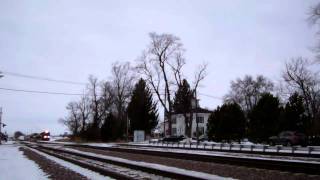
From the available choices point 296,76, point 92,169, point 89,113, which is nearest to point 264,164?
point 92,169

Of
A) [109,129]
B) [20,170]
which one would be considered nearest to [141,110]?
[109,129]

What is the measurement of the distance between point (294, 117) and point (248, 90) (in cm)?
5244

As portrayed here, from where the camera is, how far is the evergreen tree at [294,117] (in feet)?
160

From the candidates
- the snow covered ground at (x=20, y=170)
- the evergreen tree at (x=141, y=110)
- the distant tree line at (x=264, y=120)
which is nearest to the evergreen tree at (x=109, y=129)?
the evergreen tree at (x=141, y=110)

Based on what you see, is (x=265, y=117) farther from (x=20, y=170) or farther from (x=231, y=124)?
(x=20, y=170)

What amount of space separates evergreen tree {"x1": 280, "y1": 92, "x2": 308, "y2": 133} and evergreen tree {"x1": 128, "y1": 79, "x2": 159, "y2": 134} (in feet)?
125

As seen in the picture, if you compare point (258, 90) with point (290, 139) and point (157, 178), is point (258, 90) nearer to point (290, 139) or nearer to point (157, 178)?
point (290, 139)

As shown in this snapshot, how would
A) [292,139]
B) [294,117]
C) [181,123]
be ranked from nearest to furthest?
[292,139] < [294,117] < [181,123]

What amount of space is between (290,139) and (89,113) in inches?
3017

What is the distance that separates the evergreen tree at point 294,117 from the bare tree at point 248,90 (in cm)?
4821

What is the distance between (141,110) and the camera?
83.2m

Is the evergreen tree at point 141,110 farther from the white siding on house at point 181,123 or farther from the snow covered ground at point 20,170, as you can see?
the snow covered ground at point 20,170

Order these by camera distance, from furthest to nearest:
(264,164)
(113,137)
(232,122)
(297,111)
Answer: (113,137) → (232,122) → (297,111) → (264,164)

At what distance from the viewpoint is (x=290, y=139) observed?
41.4m
